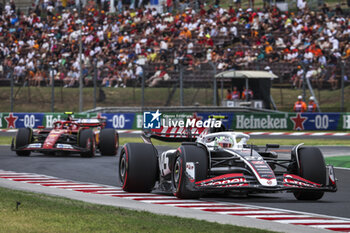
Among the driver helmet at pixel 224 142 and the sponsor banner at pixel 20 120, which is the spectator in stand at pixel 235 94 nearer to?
the sponsor banner at pixel 20 120

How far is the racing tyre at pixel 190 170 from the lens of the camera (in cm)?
1070

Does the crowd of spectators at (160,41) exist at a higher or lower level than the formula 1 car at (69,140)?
higher

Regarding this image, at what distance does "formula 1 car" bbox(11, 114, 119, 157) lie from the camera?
835 inches

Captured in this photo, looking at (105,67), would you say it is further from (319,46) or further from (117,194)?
(117,194)

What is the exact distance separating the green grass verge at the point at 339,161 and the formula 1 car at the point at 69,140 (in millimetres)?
6184

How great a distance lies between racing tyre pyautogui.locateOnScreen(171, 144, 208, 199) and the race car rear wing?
5.60ft

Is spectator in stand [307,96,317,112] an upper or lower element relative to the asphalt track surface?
upper

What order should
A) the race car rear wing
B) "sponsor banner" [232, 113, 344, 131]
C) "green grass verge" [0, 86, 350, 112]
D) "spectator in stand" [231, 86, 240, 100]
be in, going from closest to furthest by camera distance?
1. the race car rear wing
2. "green grass verge" [0, 86, 350, 112]
3. "sponsor banner" [232, 113, 344, 131]
4. "spectator in stand" [231, 86, 240, 100]

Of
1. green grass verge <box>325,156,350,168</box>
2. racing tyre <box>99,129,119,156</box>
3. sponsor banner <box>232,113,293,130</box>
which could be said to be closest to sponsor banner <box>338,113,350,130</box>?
sponsor banner <box>232,113,293,130</box>

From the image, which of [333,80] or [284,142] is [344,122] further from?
[284,142]

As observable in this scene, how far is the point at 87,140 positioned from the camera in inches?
833

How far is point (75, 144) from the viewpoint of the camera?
2159cm

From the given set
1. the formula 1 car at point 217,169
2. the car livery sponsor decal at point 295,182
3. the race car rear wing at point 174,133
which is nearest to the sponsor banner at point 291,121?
the race car rear wing at point 174,133

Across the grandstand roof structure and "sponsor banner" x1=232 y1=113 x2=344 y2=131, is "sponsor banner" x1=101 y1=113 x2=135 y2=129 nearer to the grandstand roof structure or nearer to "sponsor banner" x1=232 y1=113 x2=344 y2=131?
the grandstand roof structure
